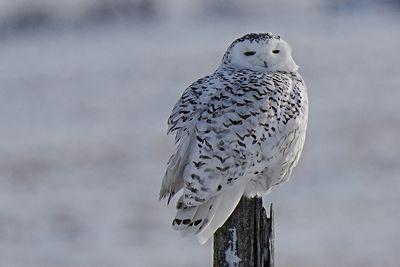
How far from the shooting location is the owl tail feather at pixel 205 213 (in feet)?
14.9

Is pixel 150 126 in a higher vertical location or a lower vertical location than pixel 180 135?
higher

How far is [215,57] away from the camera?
1838 centimetres

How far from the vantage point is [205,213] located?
465 cm

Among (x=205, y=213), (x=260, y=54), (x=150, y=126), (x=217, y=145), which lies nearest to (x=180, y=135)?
(x=217, y=145)

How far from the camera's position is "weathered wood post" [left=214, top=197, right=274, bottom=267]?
420 centimetres

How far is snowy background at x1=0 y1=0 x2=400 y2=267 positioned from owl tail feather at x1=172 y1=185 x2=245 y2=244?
418 cm

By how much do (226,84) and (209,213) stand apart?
0.62 metres

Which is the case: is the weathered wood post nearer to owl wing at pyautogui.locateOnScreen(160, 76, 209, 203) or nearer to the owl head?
owl wing at pyautogui.locateOnScreen(160, 76, 209, 203)

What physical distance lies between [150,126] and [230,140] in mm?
9215

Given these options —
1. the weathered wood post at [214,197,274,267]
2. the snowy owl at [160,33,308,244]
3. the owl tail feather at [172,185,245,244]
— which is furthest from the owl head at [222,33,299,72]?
the weathered wood post at [214,197,274,267]

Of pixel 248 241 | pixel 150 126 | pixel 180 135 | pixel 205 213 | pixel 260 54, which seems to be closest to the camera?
pixel 248 241

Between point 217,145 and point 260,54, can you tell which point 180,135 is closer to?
point 217,145

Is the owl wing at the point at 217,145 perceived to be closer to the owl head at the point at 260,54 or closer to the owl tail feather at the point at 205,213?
the owl tail feather at the point at 205,213

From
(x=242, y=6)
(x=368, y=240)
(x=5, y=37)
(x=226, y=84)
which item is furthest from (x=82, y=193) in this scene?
(x=242, y=6)
